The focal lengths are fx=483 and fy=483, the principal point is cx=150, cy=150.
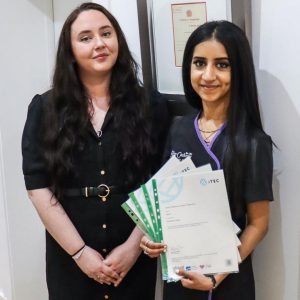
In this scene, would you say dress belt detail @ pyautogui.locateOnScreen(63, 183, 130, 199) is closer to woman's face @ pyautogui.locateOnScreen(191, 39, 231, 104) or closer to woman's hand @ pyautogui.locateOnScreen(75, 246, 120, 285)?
woman's hand @ pyautogui.locateOnScreen(75, 246, 120, 285)

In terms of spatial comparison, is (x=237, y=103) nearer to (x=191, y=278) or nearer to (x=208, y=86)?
(x=208, y=86)

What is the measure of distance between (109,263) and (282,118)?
73 centimetres

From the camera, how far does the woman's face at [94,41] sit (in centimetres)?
155

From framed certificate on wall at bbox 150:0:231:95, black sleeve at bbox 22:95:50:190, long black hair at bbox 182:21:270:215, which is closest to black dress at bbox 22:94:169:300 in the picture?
black sleeve at bbox 22:95:50:190

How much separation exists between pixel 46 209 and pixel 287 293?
0.84m

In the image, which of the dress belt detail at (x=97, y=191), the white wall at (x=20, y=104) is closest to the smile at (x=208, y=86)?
the dress belt detail at (x=97, y=191)

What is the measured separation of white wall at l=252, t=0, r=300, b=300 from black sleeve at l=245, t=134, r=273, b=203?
7.1 inches

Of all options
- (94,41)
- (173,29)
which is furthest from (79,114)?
(173,29)

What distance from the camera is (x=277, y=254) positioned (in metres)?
1.55

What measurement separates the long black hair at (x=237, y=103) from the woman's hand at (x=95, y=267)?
53 centimetres

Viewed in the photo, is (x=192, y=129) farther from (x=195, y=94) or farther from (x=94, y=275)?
(x=94, y=275)

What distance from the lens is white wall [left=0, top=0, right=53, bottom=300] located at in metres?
2.21

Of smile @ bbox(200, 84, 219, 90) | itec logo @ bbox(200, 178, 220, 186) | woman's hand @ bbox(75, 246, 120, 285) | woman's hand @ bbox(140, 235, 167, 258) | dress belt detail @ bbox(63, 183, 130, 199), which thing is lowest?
woman's hand @ bbox(75, 246, 120, 285)

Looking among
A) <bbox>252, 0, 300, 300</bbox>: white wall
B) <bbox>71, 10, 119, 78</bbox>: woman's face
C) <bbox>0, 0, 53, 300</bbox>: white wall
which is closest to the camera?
<bbox>252, 0, 300, 300</bbox>: white wall
